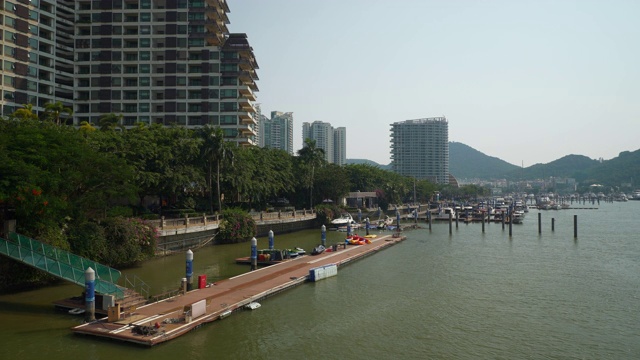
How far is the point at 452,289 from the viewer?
1612 inches

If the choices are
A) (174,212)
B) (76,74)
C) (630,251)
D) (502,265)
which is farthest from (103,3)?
(630,251)

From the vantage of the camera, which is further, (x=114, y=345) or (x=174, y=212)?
(x=174, y=212)

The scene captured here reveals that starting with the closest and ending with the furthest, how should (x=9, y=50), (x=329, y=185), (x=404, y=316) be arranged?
1. (x=404, y=316)
2. (x=9, y=50)
3. (x=329, y=185)

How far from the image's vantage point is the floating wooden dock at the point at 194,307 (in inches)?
986

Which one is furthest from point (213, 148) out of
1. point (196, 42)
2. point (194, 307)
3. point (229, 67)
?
point (196, 42)

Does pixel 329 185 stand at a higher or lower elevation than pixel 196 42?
lower

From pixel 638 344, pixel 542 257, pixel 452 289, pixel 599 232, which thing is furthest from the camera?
pixel 599 232

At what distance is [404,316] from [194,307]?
539 inches

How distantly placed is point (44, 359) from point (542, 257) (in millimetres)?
55117

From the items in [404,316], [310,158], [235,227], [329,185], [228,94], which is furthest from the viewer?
[329,185]

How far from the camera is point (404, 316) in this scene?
106 ft

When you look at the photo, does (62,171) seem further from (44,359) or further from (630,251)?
(630,251)

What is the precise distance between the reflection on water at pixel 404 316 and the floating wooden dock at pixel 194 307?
0.57 meters

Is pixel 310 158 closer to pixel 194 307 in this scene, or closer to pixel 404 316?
pixel 404 316
